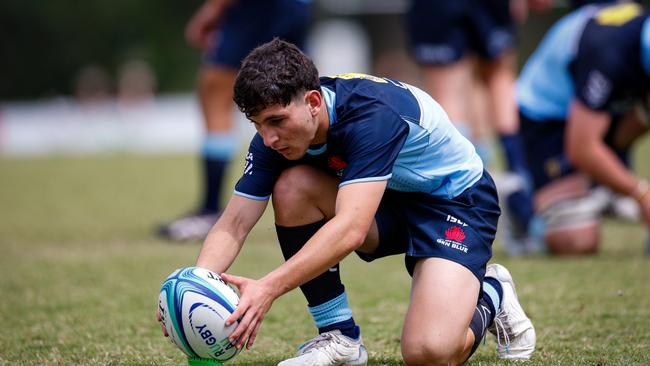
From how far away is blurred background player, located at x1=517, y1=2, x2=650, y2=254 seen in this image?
5.15m

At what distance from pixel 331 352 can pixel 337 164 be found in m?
0.66

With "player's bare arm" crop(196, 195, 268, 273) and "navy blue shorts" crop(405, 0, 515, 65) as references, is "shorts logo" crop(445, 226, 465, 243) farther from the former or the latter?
"navy blue shorts" crop(405, 0, 515, 65)

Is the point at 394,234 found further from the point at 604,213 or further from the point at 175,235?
the point at 604,213

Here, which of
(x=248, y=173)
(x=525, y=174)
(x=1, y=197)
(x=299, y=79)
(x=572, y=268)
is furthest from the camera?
(x=1, y=197)

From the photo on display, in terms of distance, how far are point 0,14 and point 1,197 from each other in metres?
23.4

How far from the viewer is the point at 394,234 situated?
360 cm

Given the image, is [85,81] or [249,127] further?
[85,81]

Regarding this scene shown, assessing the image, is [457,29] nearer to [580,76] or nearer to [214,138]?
[580,76]

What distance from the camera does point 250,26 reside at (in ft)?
21.6

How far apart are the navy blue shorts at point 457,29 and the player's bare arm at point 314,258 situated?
3.47 metres

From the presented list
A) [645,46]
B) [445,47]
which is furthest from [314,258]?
[445,47]

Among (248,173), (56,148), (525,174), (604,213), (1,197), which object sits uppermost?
(248,173)

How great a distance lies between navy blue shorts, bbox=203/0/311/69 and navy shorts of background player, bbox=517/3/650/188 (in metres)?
1.61

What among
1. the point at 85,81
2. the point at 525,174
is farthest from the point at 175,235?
the point at 85,81
